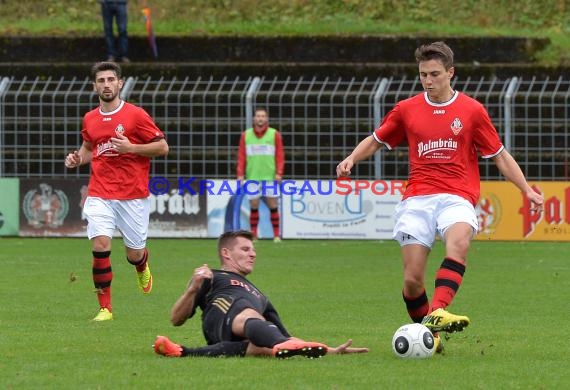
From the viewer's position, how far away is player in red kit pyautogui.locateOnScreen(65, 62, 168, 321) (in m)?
12.6

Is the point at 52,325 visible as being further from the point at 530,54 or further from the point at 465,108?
the point at 530,54

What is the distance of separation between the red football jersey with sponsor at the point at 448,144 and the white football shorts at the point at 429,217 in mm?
58

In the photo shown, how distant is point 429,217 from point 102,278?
372 cm

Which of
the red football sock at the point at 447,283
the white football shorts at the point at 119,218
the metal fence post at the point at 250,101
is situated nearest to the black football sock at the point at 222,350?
the red football sock at the point at 447,283

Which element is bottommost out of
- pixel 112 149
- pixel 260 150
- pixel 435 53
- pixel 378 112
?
pixel 112 149

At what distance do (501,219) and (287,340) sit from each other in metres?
14.9

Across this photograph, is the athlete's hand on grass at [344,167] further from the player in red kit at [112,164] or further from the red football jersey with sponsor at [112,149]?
the red football jersey with sponsor at [112,149]

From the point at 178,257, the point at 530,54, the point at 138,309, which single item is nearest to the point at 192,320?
the point at 138,309

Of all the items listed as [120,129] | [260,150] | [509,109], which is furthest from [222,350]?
[509,109]

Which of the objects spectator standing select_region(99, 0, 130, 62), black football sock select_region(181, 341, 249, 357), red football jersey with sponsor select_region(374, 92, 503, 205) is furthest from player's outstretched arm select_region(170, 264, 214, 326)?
spectator standing select_region(99, 0, 130, 62)

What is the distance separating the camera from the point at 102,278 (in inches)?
494

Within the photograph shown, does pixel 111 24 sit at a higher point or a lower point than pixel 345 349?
higher

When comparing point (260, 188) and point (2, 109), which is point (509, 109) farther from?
point (2, 109)

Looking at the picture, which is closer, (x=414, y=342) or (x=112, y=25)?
(x=414, y=342)
